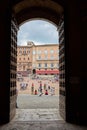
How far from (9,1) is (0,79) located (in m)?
2.06

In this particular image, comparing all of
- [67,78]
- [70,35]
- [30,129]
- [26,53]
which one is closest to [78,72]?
[67,78]

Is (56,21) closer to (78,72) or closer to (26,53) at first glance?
(78,72)

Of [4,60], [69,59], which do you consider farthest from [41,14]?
[4,60]

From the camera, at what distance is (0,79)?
582 cm

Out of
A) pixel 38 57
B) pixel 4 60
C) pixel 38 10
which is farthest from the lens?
pixel 38 57

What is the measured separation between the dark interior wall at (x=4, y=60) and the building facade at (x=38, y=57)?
121 feet

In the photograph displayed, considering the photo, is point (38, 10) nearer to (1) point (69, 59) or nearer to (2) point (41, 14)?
(2) point (41, 14)

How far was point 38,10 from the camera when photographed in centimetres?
711

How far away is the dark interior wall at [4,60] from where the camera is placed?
577cm

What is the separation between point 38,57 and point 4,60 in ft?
132

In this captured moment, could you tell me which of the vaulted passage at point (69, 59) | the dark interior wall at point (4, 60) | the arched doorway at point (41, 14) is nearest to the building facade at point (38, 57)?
the arched doorway at point (41, 14)

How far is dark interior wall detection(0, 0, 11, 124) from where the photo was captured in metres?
5.77

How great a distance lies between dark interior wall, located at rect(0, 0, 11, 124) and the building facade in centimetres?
3686

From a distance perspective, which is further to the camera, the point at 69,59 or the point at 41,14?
the point at 41,14
